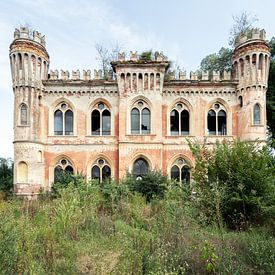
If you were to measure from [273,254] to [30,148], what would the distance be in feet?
57.1

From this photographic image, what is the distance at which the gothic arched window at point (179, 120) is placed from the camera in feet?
71.7

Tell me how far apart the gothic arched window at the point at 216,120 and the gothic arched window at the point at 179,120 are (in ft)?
5.67

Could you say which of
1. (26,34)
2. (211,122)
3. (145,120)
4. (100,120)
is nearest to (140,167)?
(145,120)

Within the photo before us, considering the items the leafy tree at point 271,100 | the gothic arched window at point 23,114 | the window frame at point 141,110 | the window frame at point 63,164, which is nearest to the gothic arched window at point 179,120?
the window frame at point 141,110

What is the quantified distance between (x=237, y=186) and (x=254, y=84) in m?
13.5

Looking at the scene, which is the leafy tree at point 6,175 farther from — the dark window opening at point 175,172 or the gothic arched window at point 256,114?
the gothic arched window at point 256,114

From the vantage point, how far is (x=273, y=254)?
602 cm

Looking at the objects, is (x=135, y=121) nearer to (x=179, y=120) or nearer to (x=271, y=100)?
(x=179, y=120)

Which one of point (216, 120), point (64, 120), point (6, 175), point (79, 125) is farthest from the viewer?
point (6, 175)

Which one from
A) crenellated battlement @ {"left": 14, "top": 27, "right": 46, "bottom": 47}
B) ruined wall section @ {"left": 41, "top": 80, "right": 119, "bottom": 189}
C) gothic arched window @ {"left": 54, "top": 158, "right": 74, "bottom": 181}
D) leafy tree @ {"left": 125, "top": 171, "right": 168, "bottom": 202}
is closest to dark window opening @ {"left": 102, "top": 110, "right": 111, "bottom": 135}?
ruined wall section @ {"left": 41, "top": 80, "right": 119, "bottom": 189}

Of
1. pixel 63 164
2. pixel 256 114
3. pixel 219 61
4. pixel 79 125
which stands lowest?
pixel 63 164

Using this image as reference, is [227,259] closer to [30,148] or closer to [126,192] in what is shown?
[126,192]

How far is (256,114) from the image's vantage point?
20.8 metres

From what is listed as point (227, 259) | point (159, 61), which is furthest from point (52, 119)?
point (227, 259)
